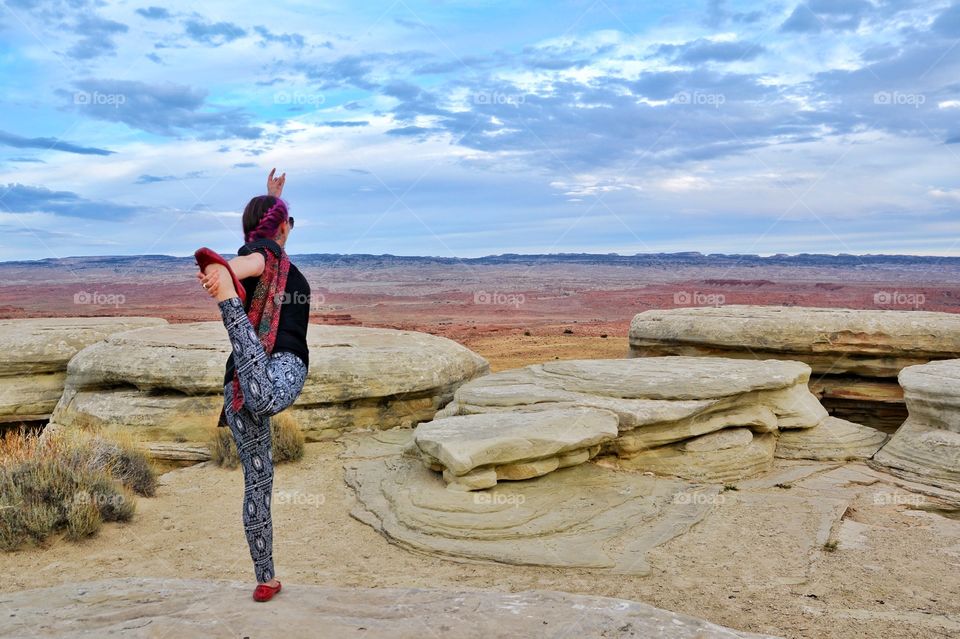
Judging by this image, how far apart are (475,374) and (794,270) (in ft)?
269

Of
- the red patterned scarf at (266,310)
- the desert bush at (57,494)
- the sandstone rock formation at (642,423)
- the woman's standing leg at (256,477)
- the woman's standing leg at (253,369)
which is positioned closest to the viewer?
the woman's standing leg at (253,369)

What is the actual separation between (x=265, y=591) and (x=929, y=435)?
755 centimetres

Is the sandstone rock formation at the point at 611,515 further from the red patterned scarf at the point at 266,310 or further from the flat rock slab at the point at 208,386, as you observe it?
the red patterned scarf at the point at 266,310

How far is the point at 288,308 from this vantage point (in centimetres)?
385

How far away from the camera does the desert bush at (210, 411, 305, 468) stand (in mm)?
8562

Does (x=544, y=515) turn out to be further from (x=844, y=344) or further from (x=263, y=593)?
(x=844, y=344)

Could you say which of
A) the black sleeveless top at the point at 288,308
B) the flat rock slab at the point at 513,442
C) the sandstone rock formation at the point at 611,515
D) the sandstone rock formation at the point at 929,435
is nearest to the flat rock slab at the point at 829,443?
the sandstone rock formation at the point at 929,435

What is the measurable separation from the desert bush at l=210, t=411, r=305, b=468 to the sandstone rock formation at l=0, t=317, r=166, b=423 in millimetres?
3920

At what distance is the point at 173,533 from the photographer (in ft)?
21.3

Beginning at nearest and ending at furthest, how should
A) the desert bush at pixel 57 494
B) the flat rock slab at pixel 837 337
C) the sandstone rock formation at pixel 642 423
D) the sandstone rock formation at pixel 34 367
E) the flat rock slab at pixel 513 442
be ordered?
the desert bush at pixel 57 494
the flat rock slab at pixel 513 442
the sandstone rock formation at pixel 642 423
the flat rock slab at pixel 837 337
the sandstone rock formation at pixel 34 367

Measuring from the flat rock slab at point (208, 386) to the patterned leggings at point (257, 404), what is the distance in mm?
5283

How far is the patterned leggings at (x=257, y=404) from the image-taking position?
3545mm

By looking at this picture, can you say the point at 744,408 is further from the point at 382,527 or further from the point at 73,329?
the point at 73,329

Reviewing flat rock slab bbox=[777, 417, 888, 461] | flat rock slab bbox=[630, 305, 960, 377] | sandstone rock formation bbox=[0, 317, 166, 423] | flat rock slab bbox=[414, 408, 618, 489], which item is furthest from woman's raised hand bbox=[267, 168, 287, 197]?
sandstone rock formation bbox=[0, 317, 166, 423]
